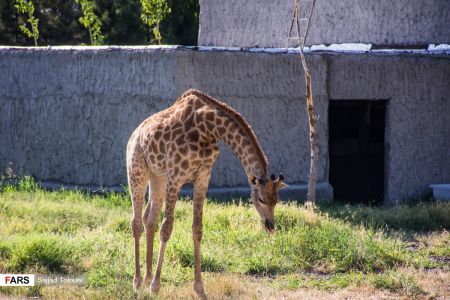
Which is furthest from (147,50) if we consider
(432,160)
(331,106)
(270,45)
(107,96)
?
(432,160)

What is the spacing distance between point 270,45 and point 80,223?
14.8ft

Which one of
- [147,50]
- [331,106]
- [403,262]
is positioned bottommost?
[403,262]

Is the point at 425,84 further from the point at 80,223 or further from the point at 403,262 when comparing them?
the point at 80,223

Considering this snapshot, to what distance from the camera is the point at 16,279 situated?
6.61m

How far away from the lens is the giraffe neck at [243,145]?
581 centimetres

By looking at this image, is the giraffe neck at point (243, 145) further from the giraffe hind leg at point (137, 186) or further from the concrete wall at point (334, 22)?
the concrete wall at point (334, 22)

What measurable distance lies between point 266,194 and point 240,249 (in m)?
2.31

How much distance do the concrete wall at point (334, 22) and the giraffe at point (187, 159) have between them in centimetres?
560

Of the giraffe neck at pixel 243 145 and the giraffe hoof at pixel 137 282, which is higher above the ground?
the giraffe neck at pixel 243 145

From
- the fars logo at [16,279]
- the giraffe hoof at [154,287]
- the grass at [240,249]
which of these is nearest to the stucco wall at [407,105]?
the grass at [240,249]

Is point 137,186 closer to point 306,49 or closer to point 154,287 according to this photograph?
point 154,287

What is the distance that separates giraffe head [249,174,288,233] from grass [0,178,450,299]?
3.29ft

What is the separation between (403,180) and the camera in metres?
11.2

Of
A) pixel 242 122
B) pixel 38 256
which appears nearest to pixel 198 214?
pixel 242 122
